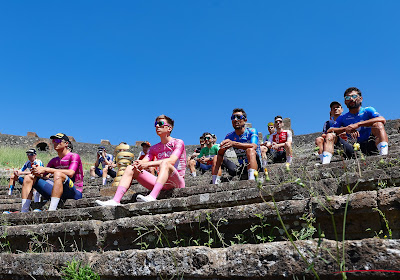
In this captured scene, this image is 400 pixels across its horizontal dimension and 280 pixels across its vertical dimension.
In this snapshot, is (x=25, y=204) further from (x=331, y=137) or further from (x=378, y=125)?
(x=378, y=125)

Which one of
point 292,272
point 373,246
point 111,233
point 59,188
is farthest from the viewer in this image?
point 59,188

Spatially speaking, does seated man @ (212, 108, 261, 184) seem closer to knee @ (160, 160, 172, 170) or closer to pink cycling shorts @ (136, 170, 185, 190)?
pink cycling shorts @ (136, 170, 185, 190)

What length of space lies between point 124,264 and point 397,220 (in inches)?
69.5

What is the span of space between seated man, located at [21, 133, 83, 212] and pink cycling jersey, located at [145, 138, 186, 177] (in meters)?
1.33

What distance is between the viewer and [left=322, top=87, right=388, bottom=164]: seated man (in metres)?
5.08

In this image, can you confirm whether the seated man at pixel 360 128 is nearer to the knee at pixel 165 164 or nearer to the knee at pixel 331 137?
the knee at pixel 331 137

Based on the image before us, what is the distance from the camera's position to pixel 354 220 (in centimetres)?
234

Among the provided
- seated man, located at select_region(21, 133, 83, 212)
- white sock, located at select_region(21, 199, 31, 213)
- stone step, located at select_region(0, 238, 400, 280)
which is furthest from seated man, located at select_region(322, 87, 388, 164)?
white sock, located at select_region(21, 199, 31, 213)

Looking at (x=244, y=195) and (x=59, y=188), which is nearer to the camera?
(x=244, y=195)

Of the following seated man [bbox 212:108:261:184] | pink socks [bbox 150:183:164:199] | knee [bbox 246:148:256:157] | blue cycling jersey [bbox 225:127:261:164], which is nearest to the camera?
pink socks [bbox 150:183:164:199]

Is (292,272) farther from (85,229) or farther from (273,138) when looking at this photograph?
(273,138)

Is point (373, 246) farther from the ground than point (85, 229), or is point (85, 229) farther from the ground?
point (85, 229)

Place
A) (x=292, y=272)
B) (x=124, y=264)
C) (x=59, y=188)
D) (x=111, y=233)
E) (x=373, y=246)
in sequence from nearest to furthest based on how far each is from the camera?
(x=373, y=246) < (x=292, y=272) < (x=124, y=264) < (x=111, y=233) < (x=59, y=188)

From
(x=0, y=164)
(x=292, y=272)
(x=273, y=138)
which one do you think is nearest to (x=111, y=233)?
(x=292, y=272)
